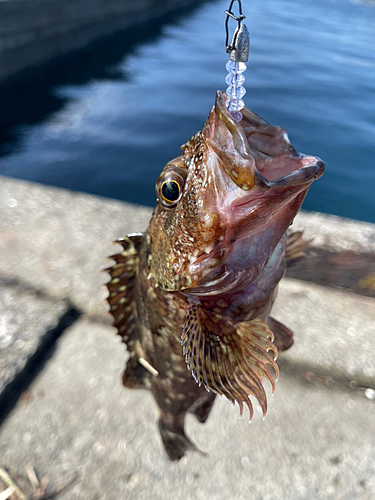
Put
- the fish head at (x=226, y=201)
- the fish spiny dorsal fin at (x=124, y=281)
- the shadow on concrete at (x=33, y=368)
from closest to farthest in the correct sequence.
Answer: the fish head at (x=226, y=201) < the fish spiny dorsal fin at (x=124, y=281) < the shadow on concrete at (x=33, y=368)

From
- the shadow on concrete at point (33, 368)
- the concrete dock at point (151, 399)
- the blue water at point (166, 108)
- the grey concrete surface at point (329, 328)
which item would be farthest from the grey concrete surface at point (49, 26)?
the grey concrete surface at point (329, 328)

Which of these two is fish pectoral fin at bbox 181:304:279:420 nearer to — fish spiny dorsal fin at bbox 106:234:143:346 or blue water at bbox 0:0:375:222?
fish spiny dorsal fin at bbox 106:234:143:346

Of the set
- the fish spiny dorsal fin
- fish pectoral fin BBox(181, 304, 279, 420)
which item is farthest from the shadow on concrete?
fish pectoral fin BBox(181, 304, 279, 420)

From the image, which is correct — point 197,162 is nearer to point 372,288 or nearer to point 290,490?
point 290,490

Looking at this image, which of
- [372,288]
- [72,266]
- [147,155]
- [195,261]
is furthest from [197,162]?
[147,155]

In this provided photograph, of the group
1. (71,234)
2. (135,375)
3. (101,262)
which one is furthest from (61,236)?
(135,375)

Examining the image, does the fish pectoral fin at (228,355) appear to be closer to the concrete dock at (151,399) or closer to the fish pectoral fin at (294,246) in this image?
the fish pectoral fin at (294,246)
